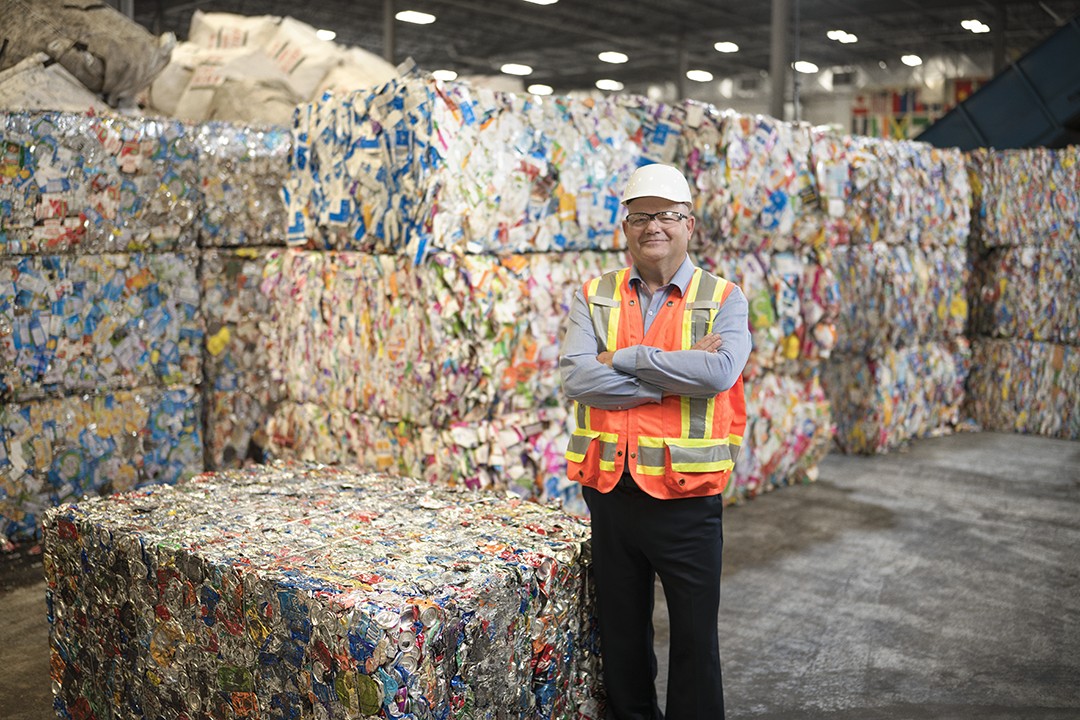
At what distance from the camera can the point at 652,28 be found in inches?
848

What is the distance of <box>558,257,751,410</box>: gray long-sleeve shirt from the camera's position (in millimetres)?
3043

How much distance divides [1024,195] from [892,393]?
2.33m

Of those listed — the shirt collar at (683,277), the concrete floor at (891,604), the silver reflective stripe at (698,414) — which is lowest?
the concrete floor at (891,604)

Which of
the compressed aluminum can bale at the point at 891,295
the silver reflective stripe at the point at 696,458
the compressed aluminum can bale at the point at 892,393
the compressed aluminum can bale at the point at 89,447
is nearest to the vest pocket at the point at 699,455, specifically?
the silver reflective stripe at the point at 696,458

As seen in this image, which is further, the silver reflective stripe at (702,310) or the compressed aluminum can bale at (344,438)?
the compressed aluminum can bale at (344,438)

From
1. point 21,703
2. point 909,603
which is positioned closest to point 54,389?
point 21,703

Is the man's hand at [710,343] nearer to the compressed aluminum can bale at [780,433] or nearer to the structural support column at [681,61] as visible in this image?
the compressed aluminum can bale at [780,433]

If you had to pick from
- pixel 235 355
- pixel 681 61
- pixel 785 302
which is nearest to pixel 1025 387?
pixel 785 302

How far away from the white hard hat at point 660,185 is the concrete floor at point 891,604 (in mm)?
1946

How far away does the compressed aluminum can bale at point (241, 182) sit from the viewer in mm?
6527

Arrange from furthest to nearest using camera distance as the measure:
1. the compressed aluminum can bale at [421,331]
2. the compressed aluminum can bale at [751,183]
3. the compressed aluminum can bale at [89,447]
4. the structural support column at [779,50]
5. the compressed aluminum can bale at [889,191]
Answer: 1. the structural support column at [779,50]
2. the compressed aluminum can bale at [889,191]
3. the compressed aluminum can bale at [751,183]
4. the compressed aluminum can bale at [89,447]
5. the compressed aluminum can bale at [421,331]

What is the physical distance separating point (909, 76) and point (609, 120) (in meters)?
20.3

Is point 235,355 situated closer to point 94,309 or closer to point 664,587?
point 94,309

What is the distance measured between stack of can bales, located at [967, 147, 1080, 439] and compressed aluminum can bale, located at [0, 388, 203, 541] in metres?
7.06
